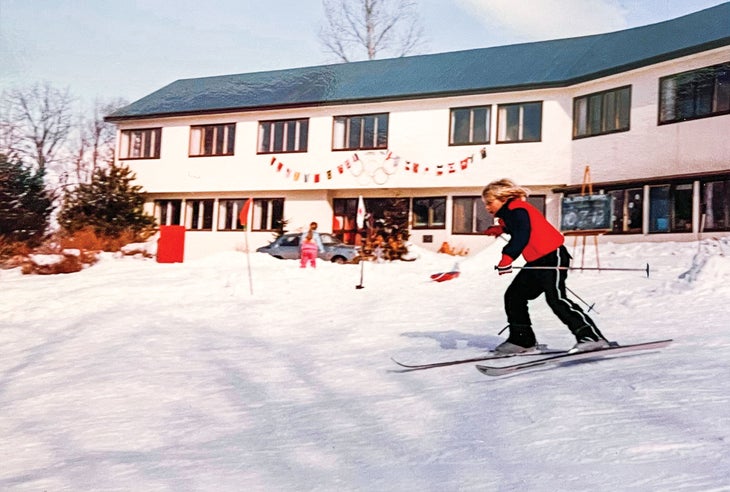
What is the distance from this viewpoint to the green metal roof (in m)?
22.5

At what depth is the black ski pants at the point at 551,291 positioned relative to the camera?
6965 mm

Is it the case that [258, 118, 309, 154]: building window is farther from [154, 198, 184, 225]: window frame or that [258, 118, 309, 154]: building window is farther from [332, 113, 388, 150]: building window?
[154, 198, 184, 225]: window frame

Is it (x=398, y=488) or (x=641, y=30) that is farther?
(x=641, y=30)

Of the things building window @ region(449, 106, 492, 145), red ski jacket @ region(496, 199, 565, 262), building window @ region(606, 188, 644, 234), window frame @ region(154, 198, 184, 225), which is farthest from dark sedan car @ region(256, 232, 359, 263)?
red ski jacket @ region(496, 199, 565, 262)

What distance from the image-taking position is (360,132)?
28.1 metres

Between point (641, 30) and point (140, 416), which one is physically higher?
point (641, 30)

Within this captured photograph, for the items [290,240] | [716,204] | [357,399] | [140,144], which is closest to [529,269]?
[357,399]

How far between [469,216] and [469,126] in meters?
3.17

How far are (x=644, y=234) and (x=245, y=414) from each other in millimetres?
17762

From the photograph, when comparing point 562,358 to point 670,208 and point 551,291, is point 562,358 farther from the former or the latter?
point 670,208

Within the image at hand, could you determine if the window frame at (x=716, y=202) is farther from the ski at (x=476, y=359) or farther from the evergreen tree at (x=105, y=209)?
the evergreen tree at (x=105, y=209)

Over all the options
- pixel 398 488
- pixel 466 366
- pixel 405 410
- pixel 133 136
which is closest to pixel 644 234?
pixel 466 366

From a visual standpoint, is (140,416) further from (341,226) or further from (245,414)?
(341,226)

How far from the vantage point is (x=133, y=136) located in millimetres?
32969
